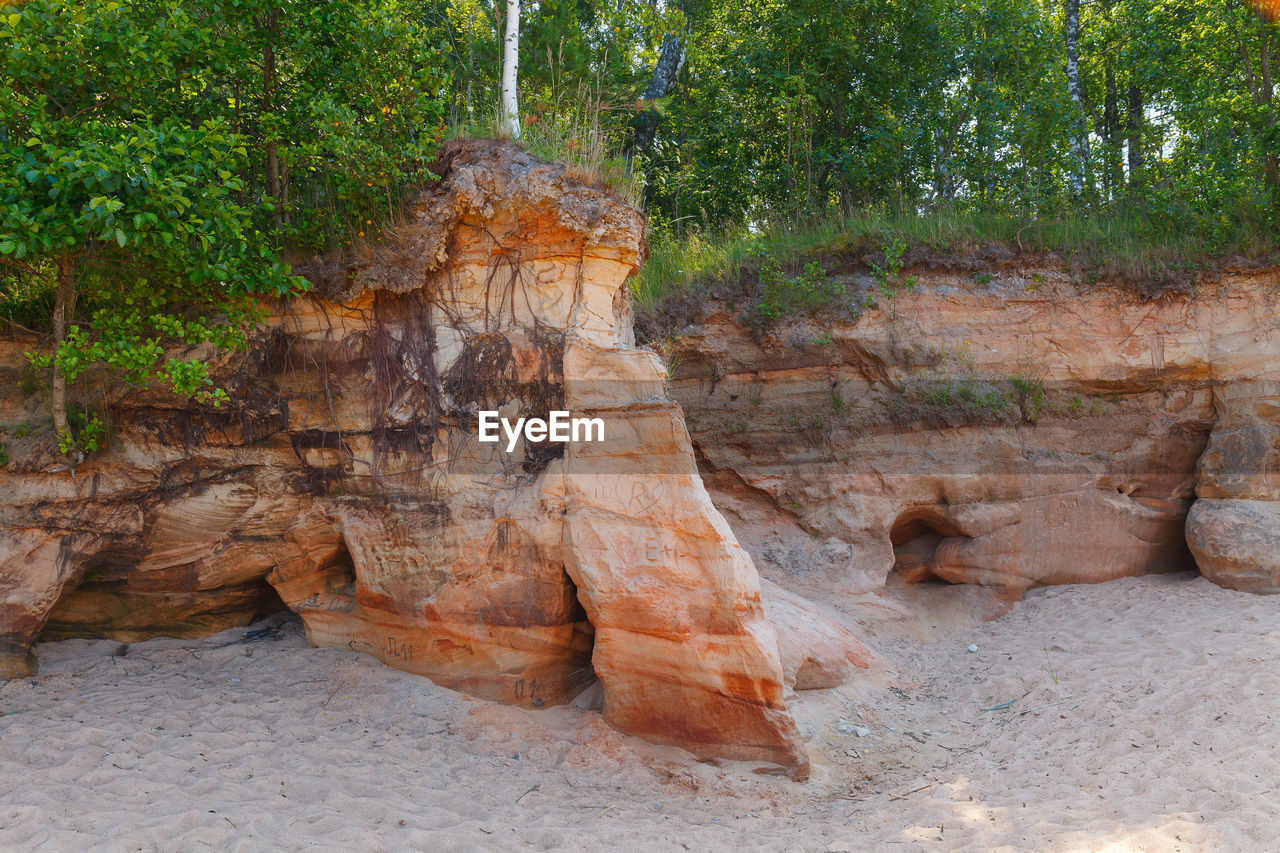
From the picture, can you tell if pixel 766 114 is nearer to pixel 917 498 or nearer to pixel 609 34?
pixel 609 34

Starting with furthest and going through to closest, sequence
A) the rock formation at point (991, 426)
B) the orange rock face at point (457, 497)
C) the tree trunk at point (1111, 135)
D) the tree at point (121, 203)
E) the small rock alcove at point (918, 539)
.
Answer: the tree trunk at point (1111, 135) < the small rock alcove at point (918, 539) < the rock formation at point (991, 426) < the orange rock face at point (457, 497) < the tree at point (121, 203)

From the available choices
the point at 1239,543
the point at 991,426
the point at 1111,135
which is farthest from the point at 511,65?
the point at 1111,135

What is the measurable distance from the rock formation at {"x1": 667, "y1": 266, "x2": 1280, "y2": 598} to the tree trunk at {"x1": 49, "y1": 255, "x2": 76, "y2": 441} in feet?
17.4

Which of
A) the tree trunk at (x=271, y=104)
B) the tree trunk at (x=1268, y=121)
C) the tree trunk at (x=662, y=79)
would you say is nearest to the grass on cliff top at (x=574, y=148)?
the tree trunk at (x=271, y=104)

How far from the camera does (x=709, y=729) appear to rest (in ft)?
17.8

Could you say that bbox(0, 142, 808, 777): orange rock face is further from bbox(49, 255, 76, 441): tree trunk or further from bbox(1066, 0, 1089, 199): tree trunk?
bbox(1066, 0, 1089, 199): tree trunk

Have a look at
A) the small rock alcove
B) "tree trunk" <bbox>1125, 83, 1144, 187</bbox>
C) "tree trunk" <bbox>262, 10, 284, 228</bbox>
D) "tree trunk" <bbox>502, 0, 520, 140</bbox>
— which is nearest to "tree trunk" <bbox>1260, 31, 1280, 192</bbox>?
"tree trunk" <bbox>1125, 83, 1144, 187</bbox>

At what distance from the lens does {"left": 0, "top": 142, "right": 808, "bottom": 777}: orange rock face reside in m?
5.45

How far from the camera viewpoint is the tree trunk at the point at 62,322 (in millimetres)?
5285

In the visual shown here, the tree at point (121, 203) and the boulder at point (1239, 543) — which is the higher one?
the tree at point (121, 203)

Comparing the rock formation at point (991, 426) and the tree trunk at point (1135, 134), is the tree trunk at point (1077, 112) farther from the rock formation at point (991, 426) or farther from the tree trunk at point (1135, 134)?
the rock formation at point (991, 426)

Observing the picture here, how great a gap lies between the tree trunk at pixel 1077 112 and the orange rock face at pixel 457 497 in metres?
6.96

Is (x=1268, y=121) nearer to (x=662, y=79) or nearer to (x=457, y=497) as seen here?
(x=662, y=79)

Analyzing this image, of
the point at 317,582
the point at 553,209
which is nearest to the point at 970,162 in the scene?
the point at 553,209
